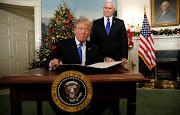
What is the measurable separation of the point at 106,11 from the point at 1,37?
4446 millimetres

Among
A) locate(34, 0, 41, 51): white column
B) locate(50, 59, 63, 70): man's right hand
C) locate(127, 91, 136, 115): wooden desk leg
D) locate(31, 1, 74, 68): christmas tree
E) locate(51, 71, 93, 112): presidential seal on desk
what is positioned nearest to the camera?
locate(51, 71, 93, 112): presidential seal on desk

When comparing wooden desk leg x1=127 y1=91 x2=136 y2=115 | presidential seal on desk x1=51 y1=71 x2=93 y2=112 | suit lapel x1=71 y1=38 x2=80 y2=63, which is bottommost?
wooden desk leg x1=127 y1=91 x2=136 y2=115

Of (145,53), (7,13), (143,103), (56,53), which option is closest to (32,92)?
(56,53)

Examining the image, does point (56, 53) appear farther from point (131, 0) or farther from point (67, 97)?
point (131, 0)

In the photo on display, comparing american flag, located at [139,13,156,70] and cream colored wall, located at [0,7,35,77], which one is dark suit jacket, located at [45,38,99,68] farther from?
cream colored wall, located at [0,7,35,77]

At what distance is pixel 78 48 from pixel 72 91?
0.83 metres

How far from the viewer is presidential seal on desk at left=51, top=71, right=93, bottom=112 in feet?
2.70

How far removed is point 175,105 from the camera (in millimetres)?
2686

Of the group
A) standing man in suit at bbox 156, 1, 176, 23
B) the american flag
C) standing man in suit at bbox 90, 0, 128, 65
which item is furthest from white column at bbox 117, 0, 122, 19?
standing man in suit at bbox 90, 0, 128, 65

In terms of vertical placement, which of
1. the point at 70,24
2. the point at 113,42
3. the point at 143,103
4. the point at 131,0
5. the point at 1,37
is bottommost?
A: the point at 143,103

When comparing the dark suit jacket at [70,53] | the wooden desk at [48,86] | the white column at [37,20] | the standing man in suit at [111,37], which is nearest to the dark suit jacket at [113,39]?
the standing man in suit at [111,37]

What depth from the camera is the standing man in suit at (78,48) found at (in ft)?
5.04

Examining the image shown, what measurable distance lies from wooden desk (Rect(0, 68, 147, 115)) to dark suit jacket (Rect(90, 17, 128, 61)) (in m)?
Answer: 1.34

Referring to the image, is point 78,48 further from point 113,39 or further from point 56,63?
point 113,39
